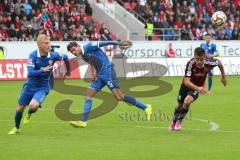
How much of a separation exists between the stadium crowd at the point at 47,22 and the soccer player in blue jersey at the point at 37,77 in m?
21.1

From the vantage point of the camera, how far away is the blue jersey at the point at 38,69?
14.3 metres

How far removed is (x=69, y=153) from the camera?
11.5 meters

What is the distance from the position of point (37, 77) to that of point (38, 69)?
20cm

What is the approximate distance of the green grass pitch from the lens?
11430 millimetres

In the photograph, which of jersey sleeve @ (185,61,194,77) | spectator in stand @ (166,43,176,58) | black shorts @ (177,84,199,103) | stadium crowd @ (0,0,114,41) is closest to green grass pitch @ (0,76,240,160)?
black shorts @ (177,84,199,103)

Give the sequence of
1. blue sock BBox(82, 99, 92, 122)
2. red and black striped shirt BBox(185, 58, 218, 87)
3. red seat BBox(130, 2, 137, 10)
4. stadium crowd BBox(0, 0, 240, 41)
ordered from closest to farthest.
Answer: red and black striped shirt BBox(185, 58, 218, 87) < blue sock BBox(82, 99, 92, 122) < stadium crowd BBox(0, 0, 240, 41) < red seat BBox(130, 2, 137, 10)

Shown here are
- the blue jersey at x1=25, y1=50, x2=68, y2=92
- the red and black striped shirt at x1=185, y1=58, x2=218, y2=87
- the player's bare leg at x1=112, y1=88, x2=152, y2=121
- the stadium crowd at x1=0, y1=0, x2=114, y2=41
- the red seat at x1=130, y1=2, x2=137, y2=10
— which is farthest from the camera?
the red seat at x1=130, y1=2, x2=137, y2=10

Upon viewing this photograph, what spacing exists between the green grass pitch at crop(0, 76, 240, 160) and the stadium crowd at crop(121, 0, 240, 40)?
850 inches

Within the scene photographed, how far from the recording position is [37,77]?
14547 mm

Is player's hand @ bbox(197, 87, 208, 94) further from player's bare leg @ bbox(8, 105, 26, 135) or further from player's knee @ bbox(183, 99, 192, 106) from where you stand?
player's bare leg @ bbox(8, 105, 26, 135)

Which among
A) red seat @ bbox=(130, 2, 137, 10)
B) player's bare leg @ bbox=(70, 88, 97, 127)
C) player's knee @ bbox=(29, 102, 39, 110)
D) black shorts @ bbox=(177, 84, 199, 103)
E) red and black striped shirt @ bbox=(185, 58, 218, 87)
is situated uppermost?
red seat @ bbox=(130, 2, 137, 10)

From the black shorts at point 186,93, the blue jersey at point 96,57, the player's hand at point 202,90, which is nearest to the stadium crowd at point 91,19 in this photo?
the blue jersey at point 96,57

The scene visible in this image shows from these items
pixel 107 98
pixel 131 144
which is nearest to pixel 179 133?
pixel 131 144

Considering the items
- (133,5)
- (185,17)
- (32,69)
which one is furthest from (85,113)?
(133,5)
